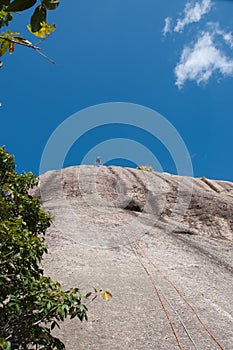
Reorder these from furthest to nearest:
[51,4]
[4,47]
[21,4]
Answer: [4,47] → [51,4] → [21,4]

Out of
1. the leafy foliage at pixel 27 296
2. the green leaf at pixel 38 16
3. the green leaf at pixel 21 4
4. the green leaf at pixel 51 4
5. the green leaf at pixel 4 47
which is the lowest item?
the leafy foliage at pixel 27 296

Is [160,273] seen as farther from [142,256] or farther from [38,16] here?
[38,16]

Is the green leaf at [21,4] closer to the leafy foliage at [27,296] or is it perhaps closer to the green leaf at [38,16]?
the green leaf at [38,16]

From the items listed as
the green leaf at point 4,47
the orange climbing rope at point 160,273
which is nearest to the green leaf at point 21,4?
the green leaf at point 4,47

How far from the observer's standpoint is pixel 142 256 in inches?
433

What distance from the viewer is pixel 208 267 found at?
1101cm

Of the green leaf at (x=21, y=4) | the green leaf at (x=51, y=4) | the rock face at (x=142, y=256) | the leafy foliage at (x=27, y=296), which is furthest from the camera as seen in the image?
the rock face at (x=142, y=256)

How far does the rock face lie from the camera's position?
265 inches

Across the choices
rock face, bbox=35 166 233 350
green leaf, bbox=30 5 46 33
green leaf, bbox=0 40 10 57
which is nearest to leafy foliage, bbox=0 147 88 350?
rock face, bbox=35 166 233 350

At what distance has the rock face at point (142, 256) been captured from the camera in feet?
22.1

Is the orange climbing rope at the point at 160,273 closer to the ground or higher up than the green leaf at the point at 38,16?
closer to the ground

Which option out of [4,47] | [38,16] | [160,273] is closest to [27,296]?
[4,47]

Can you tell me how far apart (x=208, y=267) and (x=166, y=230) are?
10.5ft

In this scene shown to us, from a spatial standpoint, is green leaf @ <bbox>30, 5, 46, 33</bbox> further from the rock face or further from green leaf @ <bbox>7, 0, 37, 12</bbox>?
the rock face
